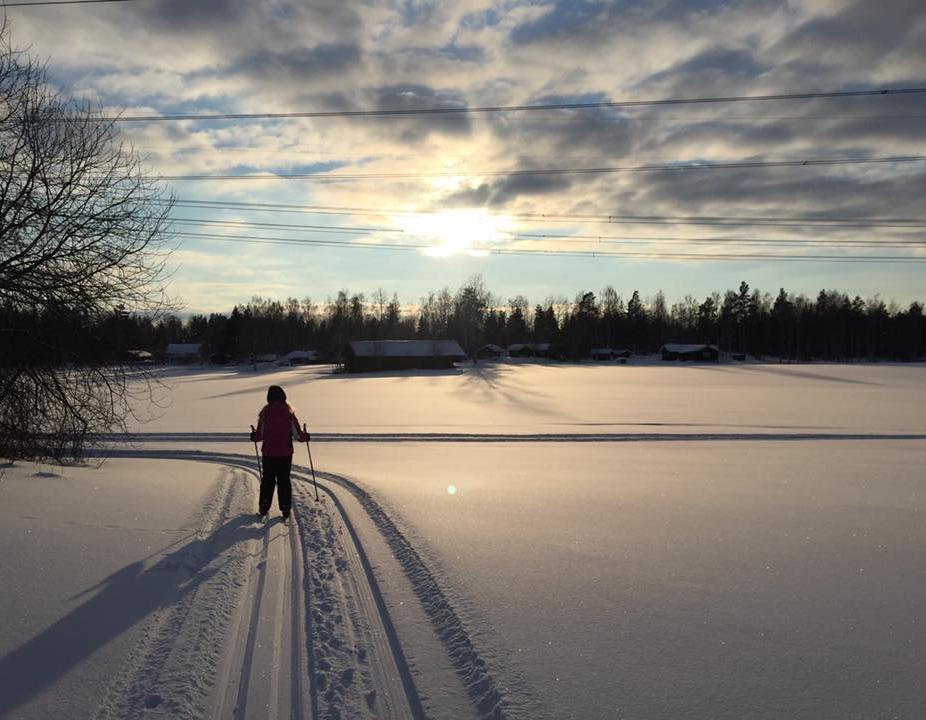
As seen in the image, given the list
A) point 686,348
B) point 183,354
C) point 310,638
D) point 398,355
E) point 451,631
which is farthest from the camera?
point 183,354

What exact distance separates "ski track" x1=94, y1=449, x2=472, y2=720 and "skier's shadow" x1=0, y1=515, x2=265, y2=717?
0.05 metres

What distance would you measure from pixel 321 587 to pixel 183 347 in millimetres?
140314

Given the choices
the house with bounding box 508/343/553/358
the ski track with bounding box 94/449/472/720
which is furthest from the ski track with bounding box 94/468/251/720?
the house with bounding box 508/343/553/358

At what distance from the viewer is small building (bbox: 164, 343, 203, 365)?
129750mm

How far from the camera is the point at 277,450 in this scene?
870cm

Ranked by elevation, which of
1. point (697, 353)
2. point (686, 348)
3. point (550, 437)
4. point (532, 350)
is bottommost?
point (550, 437)

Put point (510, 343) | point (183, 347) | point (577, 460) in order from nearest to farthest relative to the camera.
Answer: point (577, 460), point (183, 347), point (510, 343)

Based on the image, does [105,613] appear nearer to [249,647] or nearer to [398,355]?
[249,647]

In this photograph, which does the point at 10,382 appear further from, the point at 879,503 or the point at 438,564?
the point at 879,503

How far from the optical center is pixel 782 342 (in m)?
123

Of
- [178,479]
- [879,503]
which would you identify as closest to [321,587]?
[178,479]

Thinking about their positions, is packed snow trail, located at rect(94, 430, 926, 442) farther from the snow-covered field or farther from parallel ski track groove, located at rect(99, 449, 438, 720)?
parallel ski track groove, located at rect(99, 449, 438, 720)

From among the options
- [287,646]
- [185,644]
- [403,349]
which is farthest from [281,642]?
[403,349]

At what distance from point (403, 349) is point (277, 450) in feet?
251
